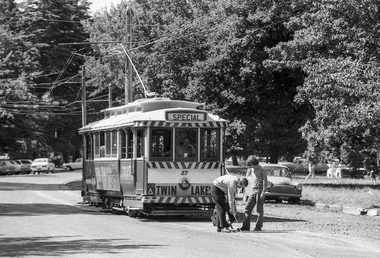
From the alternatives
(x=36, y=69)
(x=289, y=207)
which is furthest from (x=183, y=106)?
(x=36, y=69)

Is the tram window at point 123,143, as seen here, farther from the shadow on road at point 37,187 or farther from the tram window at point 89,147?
the shadow on road at point 37,187

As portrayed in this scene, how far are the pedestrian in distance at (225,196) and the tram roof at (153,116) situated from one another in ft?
13.1

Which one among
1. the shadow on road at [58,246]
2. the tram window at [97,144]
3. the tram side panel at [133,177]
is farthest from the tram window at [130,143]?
the shadow on road at [58,246]

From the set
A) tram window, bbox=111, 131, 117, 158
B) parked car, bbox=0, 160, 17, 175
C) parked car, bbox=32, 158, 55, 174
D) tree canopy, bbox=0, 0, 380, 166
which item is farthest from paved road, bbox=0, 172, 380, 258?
parked car, bbox=32, 158, 55, 174

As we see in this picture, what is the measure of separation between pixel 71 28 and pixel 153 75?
118 ft

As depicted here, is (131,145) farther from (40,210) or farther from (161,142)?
(40,210)

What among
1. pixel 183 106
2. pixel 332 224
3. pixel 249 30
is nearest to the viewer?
pixel 332 224

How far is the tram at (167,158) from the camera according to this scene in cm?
2228

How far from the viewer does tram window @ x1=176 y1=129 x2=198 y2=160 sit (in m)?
22.8

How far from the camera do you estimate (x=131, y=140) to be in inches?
918

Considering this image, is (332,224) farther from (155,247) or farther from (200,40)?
(200,40)

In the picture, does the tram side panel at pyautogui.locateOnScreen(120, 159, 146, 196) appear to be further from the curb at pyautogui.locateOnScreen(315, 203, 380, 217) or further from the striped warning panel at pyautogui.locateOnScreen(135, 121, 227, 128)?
the curb at pyautogui.locateOnScreen(315, 203, 380, 217)

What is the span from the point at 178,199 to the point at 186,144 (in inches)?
67.4

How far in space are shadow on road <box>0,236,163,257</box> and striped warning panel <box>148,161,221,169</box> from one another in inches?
239
